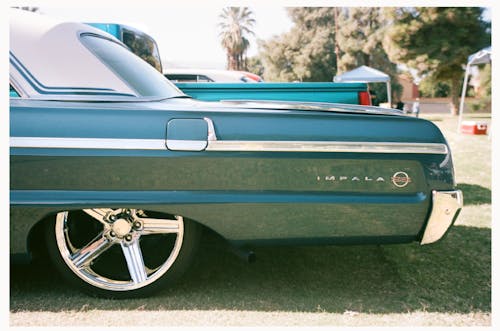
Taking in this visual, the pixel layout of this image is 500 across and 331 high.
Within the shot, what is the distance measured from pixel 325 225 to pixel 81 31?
5.75 feet

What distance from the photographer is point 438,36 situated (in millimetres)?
25406

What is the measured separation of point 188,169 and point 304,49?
39.5 metres

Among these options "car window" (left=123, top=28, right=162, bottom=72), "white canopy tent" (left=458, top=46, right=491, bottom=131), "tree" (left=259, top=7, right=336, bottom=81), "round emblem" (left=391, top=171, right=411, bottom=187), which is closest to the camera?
"round emblem" (left=391, top=171, right=411, bottom=187)

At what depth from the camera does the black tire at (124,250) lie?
237 cm

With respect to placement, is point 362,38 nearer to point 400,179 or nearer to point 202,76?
point 202,76

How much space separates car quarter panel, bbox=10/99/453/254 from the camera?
2.17 meters

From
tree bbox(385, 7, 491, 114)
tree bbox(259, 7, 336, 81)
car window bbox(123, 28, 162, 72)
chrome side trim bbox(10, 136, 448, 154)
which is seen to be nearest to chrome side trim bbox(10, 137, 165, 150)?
chrome side trim bbox(10, 136, 448, 154)

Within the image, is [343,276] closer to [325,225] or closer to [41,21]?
[325,225]

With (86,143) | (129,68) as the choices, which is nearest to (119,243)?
(86,143)

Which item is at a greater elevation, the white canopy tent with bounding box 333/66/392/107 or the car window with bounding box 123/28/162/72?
the white canopy tent with bounding box 333/66/392/107

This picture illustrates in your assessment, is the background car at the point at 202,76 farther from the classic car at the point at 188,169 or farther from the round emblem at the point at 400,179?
the round emblem at the point at 400,179

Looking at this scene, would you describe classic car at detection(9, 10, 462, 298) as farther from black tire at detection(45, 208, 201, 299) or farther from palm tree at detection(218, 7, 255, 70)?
palm tree at detection(218, 7, 255, 70)

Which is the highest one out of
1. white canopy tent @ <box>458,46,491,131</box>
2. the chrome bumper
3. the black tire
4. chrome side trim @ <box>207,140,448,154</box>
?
white canopy tent @ <box>458,46,491,131</box>

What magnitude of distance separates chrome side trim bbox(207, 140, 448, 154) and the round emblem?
0.12 meters
